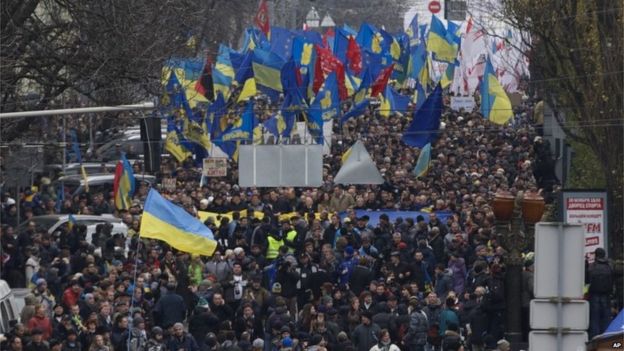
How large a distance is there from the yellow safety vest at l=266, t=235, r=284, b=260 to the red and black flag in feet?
54.3

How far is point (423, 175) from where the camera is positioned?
138ft

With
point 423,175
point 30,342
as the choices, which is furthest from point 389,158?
point 30,342

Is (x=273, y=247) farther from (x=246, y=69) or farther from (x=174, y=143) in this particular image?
(x=246, y=69)

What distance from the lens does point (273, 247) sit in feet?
97.7

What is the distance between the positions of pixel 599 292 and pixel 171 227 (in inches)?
225

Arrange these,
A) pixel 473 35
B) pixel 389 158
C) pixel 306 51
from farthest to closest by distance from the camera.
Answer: pixel 473 35
pixel 306 51
pixel 389 158

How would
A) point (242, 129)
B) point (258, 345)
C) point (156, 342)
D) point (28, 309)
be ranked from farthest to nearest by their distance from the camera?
point (242, 129) < point (28, 309) < point (156, 342) < point (258, 345)

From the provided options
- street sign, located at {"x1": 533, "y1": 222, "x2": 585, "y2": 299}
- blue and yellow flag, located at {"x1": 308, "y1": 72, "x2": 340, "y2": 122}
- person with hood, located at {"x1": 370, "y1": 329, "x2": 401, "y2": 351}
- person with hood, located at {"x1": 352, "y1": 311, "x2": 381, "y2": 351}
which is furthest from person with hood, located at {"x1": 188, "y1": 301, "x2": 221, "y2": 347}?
blue and yellow flag, located at {"x1": 308, "y1": 72, "x2": 340, "y2": 122}

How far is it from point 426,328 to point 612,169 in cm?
830

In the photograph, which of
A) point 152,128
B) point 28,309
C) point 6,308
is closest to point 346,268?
point 28,309

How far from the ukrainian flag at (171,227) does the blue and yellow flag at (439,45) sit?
34.4m

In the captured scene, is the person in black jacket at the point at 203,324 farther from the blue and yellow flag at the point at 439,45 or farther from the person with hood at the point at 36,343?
the blue and yellow flag at the point at 439,45

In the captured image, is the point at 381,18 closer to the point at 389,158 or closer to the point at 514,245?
the point at 389,158

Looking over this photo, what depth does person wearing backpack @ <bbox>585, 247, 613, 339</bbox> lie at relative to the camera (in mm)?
23562
